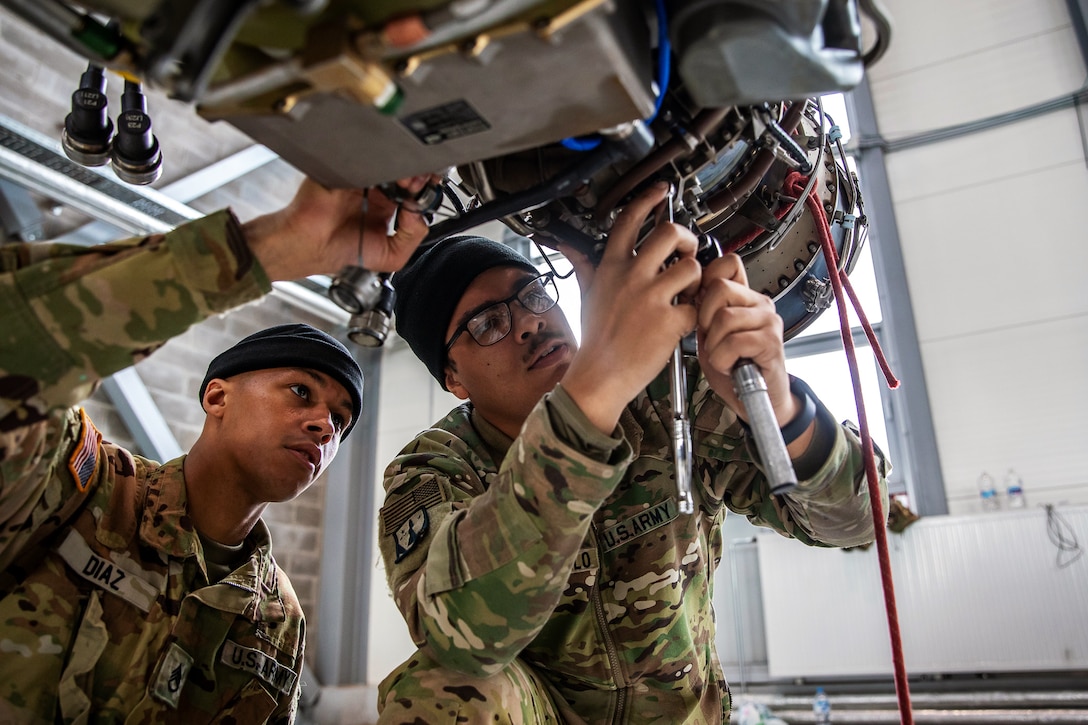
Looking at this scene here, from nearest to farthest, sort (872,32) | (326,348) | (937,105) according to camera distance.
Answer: (872,32) → (326,348) → (937,105)

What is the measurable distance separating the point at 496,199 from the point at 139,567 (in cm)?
86

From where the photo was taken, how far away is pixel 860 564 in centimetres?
315

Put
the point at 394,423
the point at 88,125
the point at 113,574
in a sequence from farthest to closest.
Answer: the point at 394,423
the point at 113,574
the point at 88,125

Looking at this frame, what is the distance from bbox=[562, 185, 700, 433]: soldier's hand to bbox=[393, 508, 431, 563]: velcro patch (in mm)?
271

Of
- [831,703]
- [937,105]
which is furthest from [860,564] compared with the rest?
[937,105]

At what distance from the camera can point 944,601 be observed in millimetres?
2990

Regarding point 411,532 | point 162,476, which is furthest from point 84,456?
point 411,532

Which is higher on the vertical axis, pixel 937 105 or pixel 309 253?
pixel 937 105

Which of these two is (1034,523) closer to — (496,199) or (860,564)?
(860,564)

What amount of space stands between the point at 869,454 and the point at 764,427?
220 mm

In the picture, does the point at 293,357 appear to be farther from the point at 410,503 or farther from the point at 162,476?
the point at 410,503

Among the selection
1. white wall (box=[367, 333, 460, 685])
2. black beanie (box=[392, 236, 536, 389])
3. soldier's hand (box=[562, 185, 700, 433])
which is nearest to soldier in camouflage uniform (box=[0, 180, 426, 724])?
soldier's hand (box=[562, 185, 700, 433])

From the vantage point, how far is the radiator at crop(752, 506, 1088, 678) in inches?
112

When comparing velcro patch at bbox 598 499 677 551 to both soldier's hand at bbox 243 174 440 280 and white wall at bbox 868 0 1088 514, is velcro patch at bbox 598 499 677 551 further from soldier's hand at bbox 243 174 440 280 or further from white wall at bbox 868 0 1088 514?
white wall at bbox 868 0 1088 514
